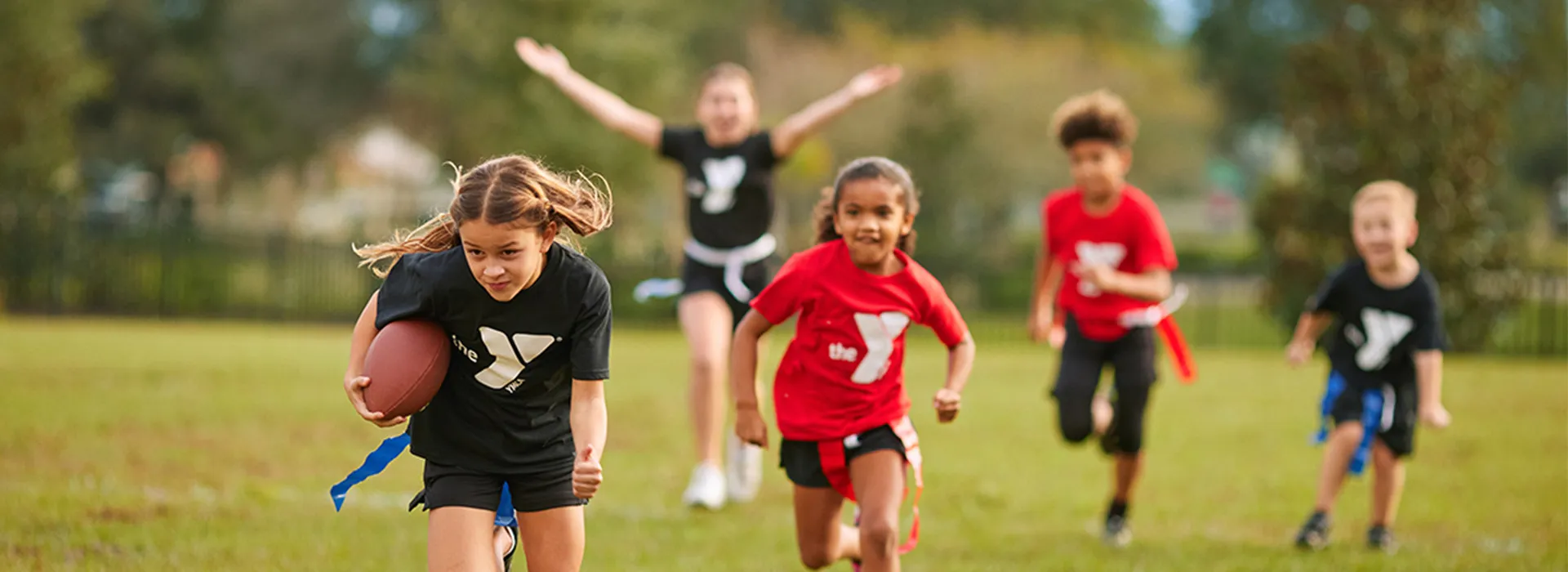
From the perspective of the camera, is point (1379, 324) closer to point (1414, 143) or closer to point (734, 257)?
point (734, 257)

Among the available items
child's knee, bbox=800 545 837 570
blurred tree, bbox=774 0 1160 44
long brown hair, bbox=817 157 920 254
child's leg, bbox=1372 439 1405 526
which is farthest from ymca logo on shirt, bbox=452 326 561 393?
blurred tree, bbox=774 0 1160 44

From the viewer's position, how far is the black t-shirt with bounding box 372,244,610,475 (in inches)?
168

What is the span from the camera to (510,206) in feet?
13.4

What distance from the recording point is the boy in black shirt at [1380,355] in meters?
6.92

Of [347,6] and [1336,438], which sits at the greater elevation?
[347,6]

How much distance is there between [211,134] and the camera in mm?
39875

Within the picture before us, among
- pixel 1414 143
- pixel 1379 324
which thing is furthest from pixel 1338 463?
pixel 1414 143

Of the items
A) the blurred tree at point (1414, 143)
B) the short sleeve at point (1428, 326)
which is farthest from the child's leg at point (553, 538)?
the blurred tree at point (1414, 143)

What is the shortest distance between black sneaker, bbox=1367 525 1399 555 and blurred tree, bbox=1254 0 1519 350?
15.0m

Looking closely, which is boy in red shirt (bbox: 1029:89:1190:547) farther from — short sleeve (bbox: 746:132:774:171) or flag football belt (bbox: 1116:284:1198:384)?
short sleeve (bbox: 746:132:774:171)

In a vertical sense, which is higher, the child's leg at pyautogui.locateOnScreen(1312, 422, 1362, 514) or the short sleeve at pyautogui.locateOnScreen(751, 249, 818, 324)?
the short sleeve at pyautogui.locateOnScreen(751, 249, 818, 324)

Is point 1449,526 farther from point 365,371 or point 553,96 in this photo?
point 553,96

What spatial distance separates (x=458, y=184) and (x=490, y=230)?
27 centimetres

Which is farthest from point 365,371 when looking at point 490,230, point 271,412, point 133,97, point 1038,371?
point 133,97
